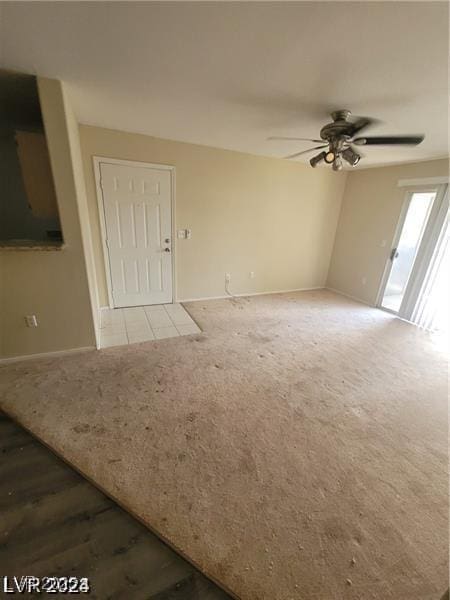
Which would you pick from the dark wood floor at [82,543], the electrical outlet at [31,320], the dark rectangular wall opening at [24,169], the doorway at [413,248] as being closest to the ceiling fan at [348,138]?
the doorway at [413,248]

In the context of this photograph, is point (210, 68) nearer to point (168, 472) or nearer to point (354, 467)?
point (168, 472)

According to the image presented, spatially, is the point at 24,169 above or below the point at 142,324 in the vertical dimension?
above

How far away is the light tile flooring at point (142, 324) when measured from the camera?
311cm

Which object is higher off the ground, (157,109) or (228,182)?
(157,109)

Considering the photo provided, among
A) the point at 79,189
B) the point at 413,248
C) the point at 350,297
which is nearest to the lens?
Result: the point at 79,189

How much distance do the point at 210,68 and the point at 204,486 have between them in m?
2.66

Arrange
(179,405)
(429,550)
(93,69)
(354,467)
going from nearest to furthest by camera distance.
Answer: (429,550)
(354,467)
(93,69)
(179,405)

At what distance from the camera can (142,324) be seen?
3465 mm

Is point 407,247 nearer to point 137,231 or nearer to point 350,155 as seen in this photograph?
point 350,155

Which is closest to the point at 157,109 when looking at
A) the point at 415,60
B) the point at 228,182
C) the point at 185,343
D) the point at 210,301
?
the point at 228,182

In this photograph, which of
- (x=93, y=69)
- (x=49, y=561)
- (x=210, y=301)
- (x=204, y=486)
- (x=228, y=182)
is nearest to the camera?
(x=49, y=561)

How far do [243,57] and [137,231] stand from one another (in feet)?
8.45

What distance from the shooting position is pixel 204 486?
1.50m

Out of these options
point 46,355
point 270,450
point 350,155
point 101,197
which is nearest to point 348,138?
point 350,155
